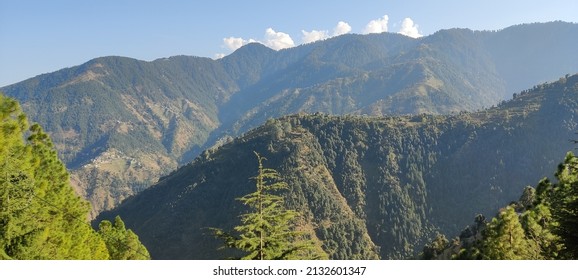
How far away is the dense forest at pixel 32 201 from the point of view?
2292cm

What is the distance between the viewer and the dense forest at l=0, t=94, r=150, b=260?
22922 millimetres

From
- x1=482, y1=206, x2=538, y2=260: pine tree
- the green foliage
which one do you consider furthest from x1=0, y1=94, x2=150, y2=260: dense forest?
x1=482, y1=206, x2=538, y2=260: pine tree

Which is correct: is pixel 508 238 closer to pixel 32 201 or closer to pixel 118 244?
pixel 32 201

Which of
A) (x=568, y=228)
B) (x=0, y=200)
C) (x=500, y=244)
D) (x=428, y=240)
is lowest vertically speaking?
(x=428, y=240)

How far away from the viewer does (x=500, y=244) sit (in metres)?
31.0

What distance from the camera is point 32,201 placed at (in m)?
25.0

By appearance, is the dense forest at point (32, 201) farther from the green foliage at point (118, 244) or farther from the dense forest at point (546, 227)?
the dense forest at point (546, 227)

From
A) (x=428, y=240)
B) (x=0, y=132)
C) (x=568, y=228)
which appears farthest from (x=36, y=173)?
(x=428, y=240)

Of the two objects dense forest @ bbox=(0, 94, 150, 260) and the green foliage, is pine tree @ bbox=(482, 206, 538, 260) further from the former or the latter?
the green foliage

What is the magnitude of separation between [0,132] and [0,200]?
3.72 metres

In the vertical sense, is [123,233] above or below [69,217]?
below

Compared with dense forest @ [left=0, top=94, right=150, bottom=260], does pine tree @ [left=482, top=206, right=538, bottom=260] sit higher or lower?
lower

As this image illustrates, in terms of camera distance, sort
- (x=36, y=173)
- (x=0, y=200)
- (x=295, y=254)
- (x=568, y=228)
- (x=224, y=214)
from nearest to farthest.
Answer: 1. (x=295, y=254)
2. (x=568, y=228)
3. (x=0, y=200)
4. (x=36, y=173)
5. (x=224, y=214)
